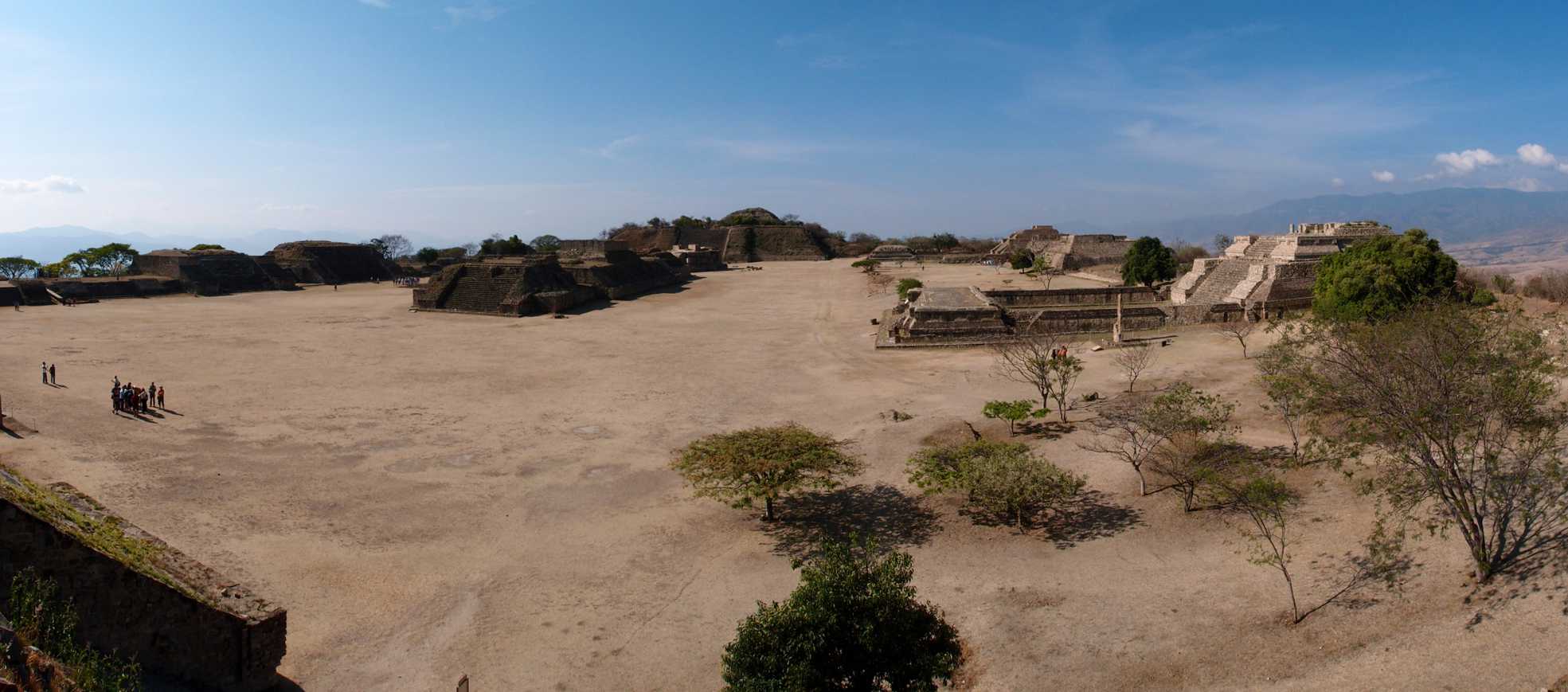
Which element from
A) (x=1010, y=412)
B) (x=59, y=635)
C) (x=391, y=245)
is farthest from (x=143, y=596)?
(x=391, y=245)

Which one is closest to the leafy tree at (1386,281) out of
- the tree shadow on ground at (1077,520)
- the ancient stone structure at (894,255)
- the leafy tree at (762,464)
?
the tree shadow on ground at (1077,520)

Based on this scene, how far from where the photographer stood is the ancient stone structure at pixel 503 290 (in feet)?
128

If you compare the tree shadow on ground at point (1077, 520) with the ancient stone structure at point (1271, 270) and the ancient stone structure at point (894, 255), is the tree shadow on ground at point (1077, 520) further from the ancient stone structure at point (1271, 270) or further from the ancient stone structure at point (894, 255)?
the ancient stone structure at point (894, 255)

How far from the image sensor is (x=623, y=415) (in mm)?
19516

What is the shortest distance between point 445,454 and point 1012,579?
1158 centimetres

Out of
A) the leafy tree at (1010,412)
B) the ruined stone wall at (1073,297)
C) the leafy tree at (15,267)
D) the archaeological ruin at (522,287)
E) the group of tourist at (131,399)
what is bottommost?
the leafy tree at (1010,412)

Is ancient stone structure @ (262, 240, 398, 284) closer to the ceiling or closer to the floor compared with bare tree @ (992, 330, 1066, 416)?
closer to the ceiling

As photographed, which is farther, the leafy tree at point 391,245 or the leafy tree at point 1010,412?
the leafy tree at point 391,245

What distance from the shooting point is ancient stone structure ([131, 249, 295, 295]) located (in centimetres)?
4853

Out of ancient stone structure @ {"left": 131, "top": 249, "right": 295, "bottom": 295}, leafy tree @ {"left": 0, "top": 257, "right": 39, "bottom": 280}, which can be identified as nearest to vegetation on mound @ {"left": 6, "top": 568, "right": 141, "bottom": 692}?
ancient stone structure @ {"left": 131, "top": 249, "right": 295, "bottom": 295}

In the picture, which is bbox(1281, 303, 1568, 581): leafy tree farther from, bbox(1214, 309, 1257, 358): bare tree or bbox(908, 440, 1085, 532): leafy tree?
bbox(1214, 309, 1257, 358): bare tree

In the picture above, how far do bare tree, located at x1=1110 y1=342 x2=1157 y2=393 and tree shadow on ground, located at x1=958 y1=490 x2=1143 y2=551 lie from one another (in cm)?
770

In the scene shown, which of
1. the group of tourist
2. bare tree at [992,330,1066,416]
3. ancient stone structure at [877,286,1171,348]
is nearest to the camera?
the group of tourist

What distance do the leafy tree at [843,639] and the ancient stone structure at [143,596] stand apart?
495cm
